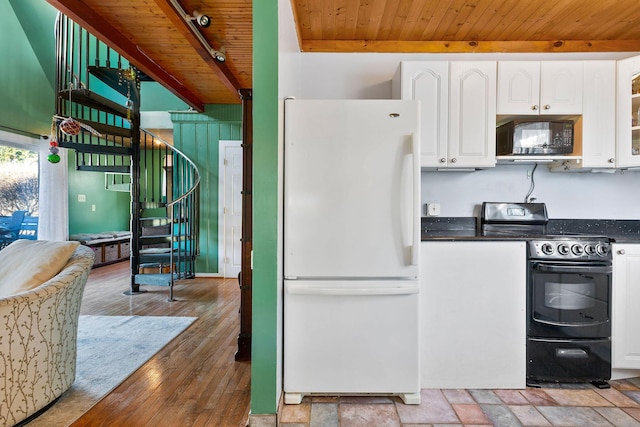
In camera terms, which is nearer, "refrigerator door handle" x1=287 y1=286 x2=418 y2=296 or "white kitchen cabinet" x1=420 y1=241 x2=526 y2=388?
"refrigerator door handle" x1=287 y1=286 x2=418 y2=296

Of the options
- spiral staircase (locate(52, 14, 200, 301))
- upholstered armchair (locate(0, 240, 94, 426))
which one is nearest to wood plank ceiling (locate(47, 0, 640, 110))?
spiral staircase (locate(52, 14, 200, 301))

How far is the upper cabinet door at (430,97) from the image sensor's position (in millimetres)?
2215

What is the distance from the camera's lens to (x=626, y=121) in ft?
7.24

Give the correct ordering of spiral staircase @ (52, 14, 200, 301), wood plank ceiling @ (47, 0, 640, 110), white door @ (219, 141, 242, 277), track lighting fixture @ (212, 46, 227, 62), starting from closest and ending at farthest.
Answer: wood plank ceiling @ (47, 0, 640, 110), track lighting fixture @ (212, 46, 227, 62), spiral staircase @ (52, 14, 200, 301), white door @ (219, 141, 242, 277)

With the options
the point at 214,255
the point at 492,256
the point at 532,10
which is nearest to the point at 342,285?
the point at 492,256

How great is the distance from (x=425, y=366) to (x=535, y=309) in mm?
769

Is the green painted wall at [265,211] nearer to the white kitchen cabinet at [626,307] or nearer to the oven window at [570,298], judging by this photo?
the oven window at [570,298]

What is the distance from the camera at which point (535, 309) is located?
1956mm

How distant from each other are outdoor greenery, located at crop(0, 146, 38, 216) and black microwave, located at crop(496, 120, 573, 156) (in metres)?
5.97

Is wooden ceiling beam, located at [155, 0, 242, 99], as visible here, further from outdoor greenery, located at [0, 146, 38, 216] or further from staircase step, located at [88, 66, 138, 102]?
outdoor greenery, located at [0, 146, 38, 216]

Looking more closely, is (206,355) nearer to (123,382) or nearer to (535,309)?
(123,382)

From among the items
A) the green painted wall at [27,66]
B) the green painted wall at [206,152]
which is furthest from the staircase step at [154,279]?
the green painted wall at [27,66]

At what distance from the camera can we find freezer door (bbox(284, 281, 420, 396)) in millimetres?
1784

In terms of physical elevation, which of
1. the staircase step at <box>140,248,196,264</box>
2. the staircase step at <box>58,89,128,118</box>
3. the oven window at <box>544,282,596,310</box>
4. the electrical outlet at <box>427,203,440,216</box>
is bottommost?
the staircase step at <box>140,248,196,264</box>
